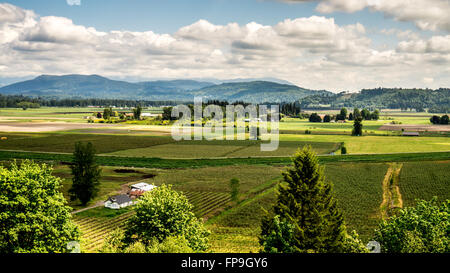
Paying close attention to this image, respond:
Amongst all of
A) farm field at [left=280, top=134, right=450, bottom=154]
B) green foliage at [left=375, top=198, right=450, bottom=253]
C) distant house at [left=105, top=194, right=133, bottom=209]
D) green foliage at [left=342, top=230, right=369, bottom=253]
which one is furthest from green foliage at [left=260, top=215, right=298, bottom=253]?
farm field at [left=280, top=134, right=450, bottom=154]

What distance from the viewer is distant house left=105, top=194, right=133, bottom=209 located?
5678 centimetres

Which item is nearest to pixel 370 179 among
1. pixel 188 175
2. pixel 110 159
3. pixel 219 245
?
pixel 188 175

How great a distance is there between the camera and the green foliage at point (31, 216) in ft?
87.9

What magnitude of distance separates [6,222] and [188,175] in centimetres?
5563

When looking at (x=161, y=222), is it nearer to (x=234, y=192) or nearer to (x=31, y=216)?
(x=31, y=216)

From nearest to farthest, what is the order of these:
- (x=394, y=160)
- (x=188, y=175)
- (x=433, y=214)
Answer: (x=433, y=214), (x=188, y=175), (x=394, y=160)

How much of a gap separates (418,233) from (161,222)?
2020 centimetres

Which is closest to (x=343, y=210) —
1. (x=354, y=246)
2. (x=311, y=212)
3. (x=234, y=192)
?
(x=234, y=192)

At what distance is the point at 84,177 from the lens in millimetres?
60625

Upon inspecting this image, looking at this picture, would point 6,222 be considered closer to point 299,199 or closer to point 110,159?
point 299,199

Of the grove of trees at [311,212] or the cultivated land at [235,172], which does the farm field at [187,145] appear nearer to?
the cultivated land at [235,172]

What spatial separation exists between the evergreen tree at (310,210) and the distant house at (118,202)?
3566 centimetres

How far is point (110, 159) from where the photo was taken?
332 ft

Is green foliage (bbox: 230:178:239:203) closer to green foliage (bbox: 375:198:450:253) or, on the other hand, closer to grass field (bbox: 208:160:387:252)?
grass field (bbox: 208:160:387:252)
